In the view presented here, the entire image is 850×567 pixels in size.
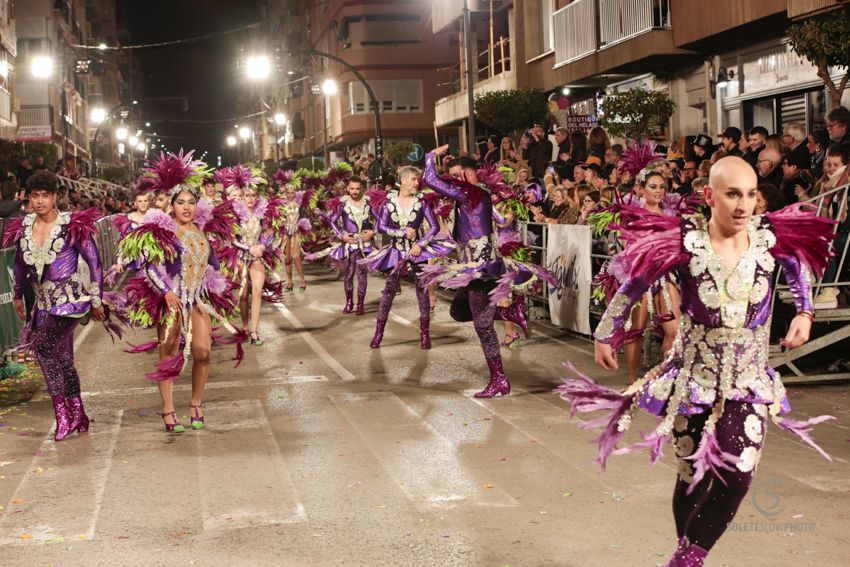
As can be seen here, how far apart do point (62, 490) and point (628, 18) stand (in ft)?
65.6

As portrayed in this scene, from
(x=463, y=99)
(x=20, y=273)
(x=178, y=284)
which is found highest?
(x=463, y=99)

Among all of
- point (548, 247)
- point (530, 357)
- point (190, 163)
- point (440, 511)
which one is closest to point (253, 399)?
point (190, 163)

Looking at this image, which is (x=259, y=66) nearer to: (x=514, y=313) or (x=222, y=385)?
(x=514, y=313)

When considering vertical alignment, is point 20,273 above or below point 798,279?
above

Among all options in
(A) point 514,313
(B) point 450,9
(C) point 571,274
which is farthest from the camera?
(B) point 450,9

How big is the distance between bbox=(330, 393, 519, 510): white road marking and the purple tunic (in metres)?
2.34

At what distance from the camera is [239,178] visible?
16.2 meters

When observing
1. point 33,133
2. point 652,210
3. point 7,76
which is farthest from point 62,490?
point 7,76

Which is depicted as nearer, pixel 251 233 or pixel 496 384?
pixel 496 384

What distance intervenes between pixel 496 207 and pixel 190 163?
14.5 feet

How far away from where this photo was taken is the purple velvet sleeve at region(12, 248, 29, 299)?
962 centimetres

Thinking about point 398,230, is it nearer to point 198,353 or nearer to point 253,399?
point 253,399

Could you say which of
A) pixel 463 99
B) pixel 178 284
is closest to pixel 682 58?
pixel 463 99

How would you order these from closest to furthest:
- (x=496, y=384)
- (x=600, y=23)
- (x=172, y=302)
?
(x=172, y=302)
(x=496, y=384)
(x=600, y=23)
